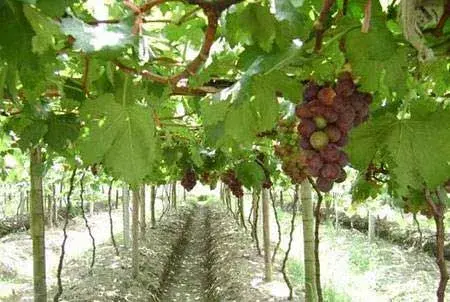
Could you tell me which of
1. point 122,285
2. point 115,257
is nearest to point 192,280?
point 115,257

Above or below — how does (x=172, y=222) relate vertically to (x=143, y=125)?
below

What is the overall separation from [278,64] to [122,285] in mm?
8360

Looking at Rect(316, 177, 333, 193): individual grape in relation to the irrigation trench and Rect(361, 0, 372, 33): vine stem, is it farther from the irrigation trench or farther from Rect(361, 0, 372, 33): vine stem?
the irrigation trench

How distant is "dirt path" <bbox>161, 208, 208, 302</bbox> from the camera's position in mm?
10125

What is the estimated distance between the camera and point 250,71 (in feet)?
3.20

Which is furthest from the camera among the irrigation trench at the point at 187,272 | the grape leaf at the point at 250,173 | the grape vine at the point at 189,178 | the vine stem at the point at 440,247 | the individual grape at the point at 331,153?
the irrigation trench at the point at 187,272

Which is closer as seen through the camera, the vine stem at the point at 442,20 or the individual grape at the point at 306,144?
the vine stem at the point at 442,20

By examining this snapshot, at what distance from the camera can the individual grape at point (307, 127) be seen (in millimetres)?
1178

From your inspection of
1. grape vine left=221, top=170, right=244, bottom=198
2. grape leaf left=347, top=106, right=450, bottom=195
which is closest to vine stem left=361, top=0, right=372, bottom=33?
grape leaf left=347, top=106, right=450, bottom=195

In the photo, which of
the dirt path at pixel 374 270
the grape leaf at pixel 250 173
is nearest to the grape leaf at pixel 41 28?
the grape leaf at pixel 250 173

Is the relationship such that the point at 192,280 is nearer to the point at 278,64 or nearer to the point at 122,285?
the point at 122,285

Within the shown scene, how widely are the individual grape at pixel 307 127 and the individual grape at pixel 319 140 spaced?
0.6 inches

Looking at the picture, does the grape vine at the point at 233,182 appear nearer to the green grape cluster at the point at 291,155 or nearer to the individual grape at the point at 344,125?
the green grape cluster at the point at 291,155

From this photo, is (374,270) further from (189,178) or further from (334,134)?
(334,134)
